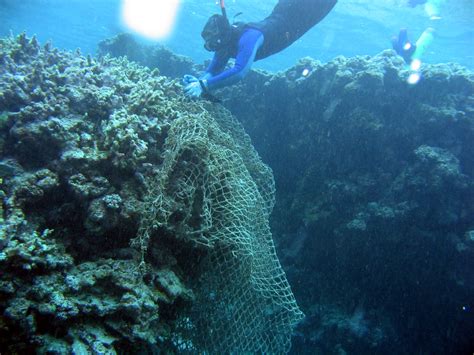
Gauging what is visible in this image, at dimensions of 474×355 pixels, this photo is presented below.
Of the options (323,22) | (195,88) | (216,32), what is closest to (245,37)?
(216,32)

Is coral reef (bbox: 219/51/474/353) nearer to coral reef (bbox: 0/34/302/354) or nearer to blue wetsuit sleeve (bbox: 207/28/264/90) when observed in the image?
blue wetsuit sleeve (bbox: 207/28/264/90)

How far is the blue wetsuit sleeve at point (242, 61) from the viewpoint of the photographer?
5.15 m

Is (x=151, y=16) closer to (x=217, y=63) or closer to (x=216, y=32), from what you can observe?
(x=217, y=63)

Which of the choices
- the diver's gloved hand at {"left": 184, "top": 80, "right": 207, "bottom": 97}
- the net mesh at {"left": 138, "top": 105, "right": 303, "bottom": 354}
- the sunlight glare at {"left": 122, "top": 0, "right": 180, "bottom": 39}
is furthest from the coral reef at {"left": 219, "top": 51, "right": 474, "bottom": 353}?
the sunlight glare at {"left": 122, "top": 0, "right": 180, "bottom": 39}

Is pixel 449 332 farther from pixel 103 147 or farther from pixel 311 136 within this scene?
pixel 103 147

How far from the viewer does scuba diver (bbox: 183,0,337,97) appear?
517cm

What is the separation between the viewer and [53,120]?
3336mm

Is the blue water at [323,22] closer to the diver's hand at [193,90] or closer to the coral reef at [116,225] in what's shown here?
the diver's hand at [193,90]

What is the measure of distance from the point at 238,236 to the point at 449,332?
555 cm

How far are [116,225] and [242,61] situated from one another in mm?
3691

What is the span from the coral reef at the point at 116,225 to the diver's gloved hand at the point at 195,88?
685 mm

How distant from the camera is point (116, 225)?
3076 millimetres

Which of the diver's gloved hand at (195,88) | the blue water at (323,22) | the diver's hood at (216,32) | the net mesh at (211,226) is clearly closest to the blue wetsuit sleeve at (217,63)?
the diver's hood at (216,32)

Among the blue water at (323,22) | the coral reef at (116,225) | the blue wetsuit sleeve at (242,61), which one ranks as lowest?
the coral reef at (116,225)
